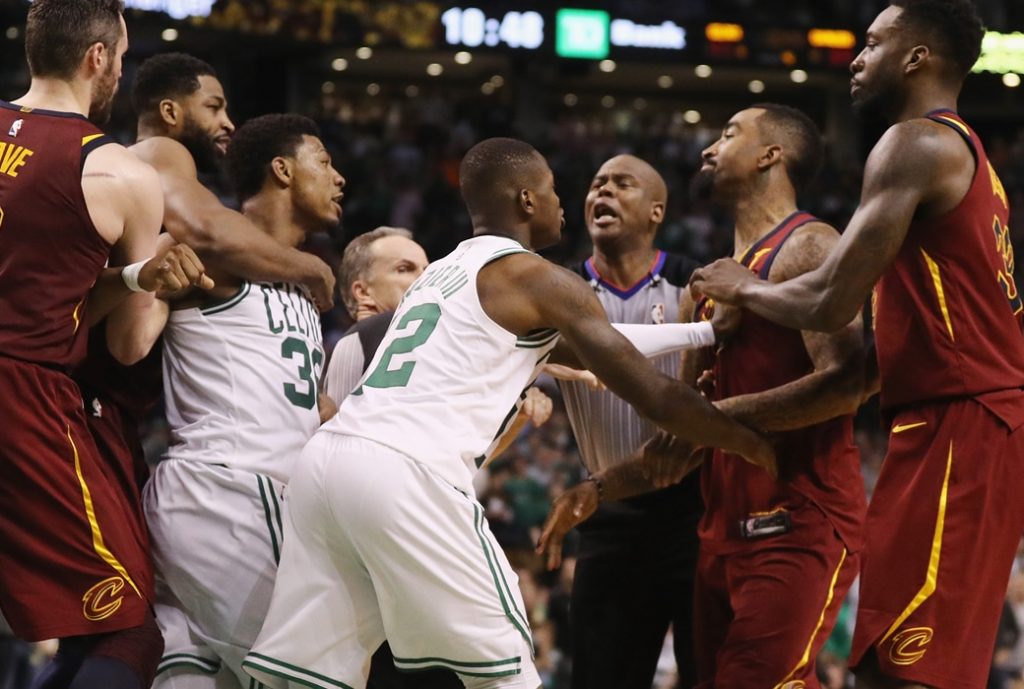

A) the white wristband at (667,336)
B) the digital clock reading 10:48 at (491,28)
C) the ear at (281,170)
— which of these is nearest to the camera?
the white wristband at (667,336)

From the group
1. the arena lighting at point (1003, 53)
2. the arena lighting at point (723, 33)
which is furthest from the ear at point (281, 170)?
the arena lighting at point (1003, 53)

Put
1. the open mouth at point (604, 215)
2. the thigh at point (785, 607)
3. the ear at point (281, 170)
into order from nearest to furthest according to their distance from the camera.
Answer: the thigh at point (785, 607)
the ear at point (281, 170)
the open mouth at point (604, 215)

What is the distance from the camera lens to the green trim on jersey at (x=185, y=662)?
13.5 feet

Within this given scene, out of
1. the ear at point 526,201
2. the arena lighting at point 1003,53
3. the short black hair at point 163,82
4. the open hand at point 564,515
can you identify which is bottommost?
the open hand at point 564,515

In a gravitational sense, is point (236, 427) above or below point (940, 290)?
below

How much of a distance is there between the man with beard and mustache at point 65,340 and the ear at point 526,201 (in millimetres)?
1021

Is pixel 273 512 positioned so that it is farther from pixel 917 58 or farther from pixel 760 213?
pixel 917 58

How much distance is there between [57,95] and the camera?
3.87 m

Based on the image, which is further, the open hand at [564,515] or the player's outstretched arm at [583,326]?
the open hand at [564,515]

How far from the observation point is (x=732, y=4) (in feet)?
63.1

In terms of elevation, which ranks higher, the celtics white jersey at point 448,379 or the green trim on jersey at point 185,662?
the celtics white jersey at point 448,379

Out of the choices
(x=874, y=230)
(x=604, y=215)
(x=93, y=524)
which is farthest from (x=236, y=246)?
(x=874, y=230)

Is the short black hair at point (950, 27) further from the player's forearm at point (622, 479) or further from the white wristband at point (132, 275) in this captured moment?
the white wristband at point (132, 275)

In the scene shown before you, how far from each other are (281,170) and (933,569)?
2531mm
